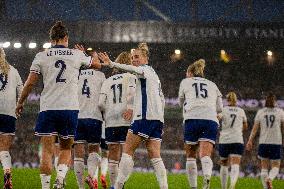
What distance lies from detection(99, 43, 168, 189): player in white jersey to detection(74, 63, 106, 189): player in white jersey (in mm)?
1856

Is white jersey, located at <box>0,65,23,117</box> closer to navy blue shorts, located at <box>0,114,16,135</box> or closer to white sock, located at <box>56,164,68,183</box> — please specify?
navy blue shorts, located at <box>0,114,16,135</box>

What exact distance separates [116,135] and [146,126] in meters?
1.80

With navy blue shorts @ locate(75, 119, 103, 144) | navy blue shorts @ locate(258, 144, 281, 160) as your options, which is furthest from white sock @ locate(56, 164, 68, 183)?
navy blue shorts @ locate(258, 144, 281, 160)

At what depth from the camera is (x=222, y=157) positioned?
12.1m

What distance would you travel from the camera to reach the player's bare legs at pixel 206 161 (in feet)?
27.6

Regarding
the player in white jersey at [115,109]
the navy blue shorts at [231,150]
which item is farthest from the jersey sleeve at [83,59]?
the navy blue shorts at [231,150]

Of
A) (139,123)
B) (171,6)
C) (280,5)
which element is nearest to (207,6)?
(171,6)

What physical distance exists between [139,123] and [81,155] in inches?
78.7

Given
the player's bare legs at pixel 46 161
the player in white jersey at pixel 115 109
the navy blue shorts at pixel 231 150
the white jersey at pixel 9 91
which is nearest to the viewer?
the player's bare legs at pixel 46 161

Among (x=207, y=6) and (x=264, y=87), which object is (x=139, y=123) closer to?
(x=207, y=6)

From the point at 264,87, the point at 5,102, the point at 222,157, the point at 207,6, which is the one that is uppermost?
the point at 207,6

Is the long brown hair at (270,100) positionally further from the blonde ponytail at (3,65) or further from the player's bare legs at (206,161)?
the blonde ponytail at (3,65)

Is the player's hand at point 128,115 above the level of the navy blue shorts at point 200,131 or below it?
above

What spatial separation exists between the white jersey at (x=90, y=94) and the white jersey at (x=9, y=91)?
1.12 m
